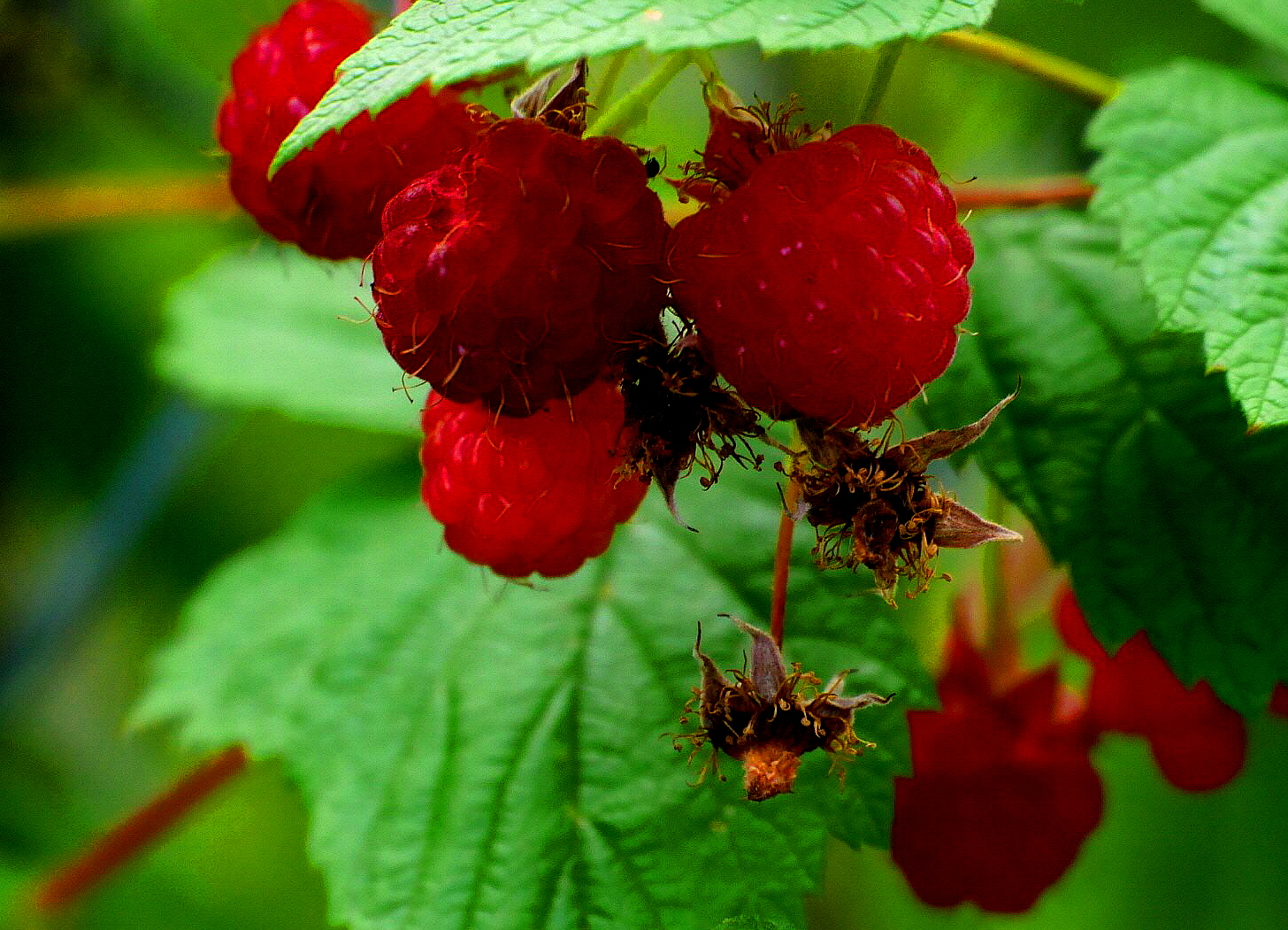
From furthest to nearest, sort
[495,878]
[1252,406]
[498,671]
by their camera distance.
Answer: [498,671] → [495,878] → [1252,406]

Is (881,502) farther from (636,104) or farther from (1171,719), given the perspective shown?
(1171,719)

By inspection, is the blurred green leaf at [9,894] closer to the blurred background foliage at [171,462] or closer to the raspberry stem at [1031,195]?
Result: the blurred background foliage at [171,462]

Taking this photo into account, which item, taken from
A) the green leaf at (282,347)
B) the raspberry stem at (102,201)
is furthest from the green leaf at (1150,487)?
the raspberry stem at (102,201)

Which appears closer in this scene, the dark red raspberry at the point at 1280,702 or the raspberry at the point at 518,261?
the raspberry at the point at 518,261

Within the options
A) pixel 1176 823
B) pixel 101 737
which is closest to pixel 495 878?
pixel 1176 823

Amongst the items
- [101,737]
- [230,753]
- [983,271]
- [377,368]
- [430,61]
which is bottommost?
[101,737]

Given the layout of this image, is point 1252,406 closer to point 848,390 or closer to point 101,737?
point 848,390

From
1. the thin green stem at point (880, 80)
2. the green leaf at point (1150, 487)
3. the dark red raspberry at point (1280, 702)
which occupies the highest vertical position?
the thin green stem at point (880, 80)
